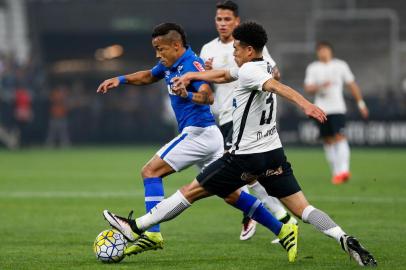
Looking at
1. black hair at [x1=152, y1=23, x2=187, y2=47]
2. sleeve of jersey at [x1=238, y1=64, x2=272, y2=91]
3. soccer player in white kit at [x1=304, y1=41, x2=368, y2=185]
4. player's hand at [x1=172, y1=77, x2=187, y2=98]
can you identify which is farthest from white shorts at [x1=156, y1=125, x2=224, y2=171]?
soccer player in white kit at [x1=304, y1=41, x2=368, y2=185]

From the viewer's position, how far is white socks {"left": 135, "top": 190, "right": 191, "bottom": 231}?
9.49m

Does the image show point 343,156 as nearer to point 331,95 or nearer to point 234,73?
point 331,95

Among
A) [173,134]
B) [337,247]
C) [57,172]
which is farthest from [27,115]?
[337,247]

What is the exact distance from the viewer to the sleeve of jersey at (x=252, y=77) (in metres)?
8.97

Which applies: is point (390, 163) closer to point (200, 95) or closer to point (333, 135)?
point (333, 135)

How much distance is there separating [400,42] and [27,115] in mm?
12983

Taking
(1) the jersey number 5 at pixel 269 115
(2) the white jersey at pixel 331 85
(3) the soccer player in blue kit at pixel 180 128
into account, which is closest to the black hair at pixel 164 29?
(3) the soccer player in blue kit at pixel 180 128

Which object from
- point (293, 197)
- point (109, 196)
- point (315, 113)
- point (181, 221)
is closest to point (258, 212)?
point (293, 197)

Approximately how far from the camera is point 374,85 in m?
33.8

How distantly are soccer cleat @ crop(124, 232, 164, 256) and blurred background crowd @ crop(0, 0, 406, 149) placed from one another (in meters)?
22.5

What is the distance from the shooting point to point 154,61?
132ft

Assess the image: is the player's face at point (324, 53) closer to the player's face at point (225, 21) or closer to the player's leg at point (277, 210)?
the player's face at point (225, 21)

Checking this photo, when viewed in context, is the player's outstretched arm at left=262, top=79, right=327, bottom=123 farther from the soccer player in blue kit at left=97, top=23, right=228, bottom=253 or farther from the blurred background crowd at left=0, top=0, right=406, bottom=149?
the blurred background crowd at left=0, top=0, right=406, bottom=149

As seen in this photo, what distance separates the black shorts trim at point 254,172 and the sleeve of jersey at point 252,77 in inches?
26.3
